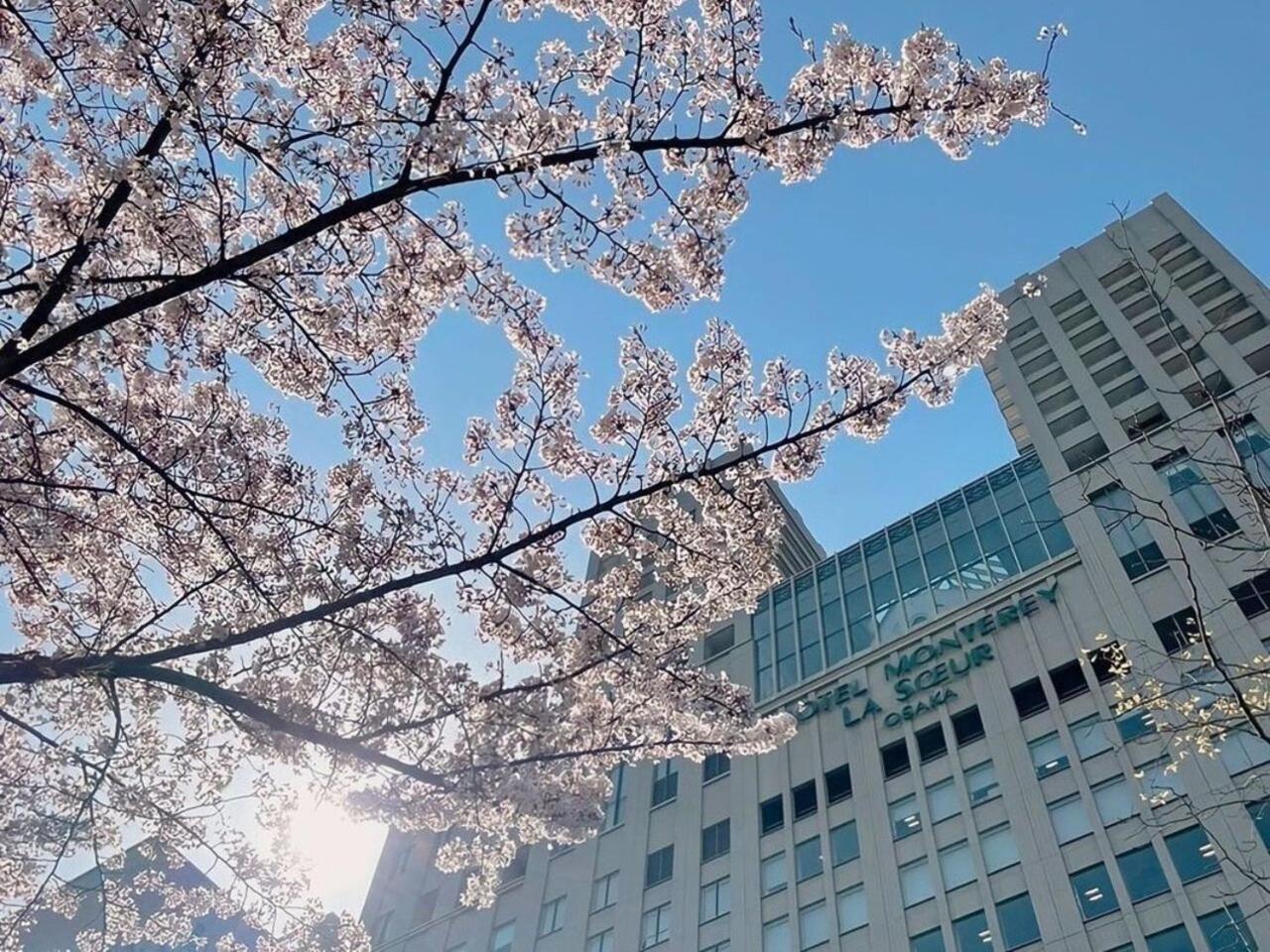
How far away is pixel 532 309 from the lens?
9.05m

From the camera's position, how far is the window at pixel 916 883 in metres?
28.4

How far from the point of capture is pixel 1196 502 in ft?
106

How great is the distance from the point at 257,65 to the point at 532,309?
3.18 metres

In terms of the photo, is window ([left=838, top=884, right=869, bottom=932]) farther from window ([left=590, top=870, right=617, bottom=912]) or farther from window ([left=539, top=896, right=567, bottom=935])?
window ([left=539, top=896, right=567, bottom=935])

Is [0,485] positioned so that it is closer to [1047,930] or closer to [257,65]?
[257,65]

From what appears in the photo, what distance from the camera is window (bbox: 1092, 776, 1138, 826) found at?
26.4m

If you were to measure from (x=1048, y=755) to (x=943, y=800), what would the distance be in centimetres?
379

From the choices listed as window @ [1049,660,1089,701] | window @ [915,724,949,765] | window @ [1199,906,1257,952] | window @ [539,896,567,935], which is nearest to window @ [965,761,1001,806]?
window @ [915,724,949,765]

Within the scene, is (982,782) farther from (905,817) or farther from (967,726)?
(905,817)

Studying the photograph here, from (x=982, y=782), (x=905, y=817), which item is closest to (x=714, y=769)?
(x=905, y=817)

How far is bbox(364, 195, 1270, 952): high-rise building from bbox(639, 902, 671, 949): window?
119 millimetres

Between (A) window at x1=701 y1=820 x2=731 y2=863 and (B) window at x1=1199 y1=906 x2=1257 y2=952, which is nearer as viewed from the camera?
(B) window at x1=1199 y1=906 x2=1257 y2=952

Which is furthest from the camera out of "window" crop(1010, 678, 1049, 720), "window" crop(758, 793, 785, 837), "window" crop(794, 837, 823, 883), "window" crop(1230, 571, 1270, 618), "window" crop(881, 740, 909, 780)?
"window" crop(758, 793, 785, 837)

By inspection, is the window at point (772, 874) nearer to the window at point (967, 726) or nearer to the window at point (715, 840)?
the window at point (715, 840)
